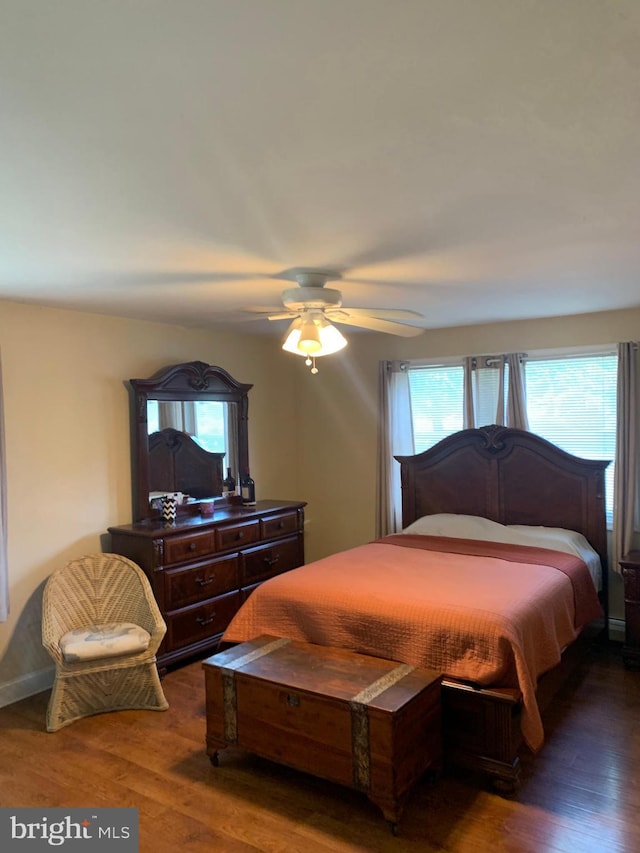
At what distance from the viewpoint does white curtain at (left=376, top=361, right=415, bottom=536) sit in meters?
5.20

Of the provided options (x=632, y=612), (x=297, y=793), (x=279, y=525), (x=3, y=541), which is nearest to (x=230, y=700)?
(x=297, y=793)

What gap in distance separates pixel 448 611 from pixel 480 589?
0.36 metres

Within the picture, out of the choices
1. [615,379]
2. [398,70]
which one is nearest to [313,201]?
[398,70]

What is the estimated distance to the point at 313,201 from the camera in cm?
205

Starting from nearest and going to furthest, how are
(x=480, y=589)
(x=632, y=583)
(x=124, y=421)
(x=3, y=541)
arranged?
(x=480, y=589) → (x=3, y=541) → (x=632, y=583) → (x=124, y=421)

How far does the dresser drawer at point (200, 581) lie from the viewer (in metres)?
4.03

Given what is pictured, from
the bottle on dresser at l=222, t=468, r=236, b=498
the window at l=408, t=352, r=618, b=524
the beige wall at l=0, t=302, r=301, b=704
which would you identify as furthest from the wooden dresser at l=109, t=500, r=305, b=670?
the window at l=408, t=352, r=618, b=524

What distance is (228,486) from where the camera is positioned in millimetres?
5055

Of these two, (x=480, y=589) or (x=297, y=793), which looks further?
(x=480, y=589)

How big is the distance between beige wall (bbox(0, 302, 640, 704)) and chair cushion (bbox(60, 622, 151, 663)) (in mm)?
518

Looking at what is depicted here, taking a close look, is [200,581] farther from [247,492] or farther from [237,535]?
[247,492]

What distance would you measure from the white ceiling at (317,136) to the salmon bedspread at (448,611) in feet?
5.28

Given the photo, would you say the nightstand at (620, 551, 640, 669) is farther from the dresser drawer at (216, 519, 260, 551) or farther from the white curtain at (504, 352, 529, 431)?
the dresser drawer at (216, 519, 260, 551)

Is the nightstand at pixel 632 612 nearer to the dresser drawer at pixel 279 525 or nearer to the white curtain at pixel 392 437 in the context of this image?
the white curtain at pixel 392 437
